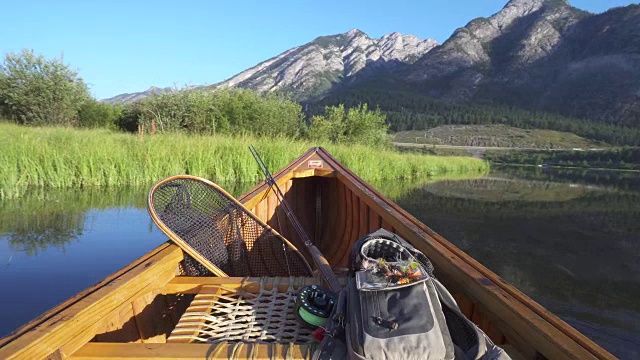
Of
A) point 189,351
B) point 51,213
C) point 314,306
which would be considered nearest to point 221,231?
point 314,306

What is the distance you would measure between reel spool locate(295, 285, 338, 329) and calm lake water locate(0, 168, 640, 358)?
7.32 feet

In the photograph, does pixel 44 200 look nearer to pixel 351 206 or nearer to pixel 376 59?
pixel 351 206

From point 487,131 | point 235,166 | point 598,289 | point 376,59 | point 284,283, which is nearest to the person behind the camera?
point 284,283

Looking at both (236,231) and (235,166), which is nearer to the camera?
(236,231)

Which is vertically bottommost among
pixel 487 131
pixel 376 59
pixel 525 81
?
pixel 487 131

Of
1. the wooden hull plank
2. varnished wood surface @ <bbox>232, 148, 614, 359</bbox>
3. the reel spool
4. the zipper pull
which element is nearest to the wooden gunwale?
varnished wood surface @ <bbox>232, 148, 614, 359</bbox>

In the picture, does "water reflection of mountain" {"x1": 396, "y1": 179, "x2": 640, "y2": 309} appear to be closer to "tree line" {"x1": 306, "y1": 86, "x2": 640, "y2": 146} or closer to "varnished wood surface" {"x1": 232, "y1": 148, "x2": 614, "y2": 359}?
"varnished wood surface" {"x1": 232, "y1": 148, "x2": 614, "y2": 359}

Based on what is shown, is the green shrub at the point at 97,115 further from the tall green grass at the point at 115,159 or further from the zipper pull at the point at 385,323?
the zipper pull at the point at 385,323

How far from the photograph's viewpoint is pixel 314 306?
1.67m

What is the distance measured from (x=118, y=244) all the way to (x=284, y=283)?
11.4ft

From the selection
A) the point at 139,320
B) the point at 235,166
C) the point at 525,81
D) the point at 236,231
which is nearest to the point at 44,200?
the point at 235,166

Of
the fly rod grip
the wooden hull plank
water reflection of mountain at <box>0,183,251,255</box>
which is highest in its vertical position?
the wooden hull plank

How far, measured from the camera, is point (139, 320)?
1.87m

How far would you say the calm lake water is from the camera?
3557 mm
